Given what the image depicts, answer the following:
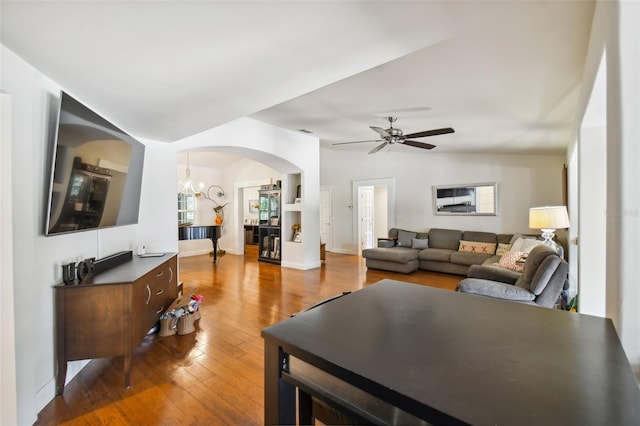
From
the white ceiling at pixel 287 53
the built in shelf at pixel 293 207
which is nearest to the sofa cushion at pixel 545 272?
the white ceiling at pixel 287 53

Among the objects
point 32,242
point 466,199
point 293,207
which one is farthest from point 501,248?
point 32,242

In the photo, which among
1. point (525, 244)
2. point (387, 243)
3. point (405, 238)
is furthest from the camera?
point (405, 238)

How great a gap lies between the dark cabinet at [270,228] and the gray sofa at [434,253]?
2116 mm

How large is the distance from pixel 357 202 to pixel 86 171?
6597 millimetres

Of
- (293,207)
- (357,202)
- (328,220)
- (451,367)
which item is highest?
(357,202)

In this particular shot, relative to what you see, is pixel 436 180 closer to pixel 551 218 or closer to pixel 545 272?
pixel 551 218

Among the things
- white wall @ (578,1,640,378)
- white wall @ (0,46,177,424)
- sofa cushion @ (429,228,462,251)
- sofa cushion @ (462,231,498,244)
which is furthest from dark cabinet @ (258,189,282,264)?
white wall @ (578,1,640,378)

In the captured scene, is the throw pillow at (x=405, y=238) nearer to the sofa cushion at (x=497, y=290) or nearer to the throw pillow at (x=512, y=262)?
the throw pillow at (x=512, y=262)

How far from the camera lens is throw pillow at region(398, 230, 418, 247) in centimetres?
670

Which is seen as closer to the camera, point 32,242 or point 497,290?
point 32,242

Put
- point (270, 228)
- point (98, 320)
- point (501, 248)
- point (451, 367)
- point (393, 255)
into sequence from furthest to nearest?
point (270, 228)
point (393, 255)
point (501, 248)
point (98, 320)
point (451, 367)

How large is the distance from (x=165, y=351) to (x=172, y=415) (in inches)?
38.9

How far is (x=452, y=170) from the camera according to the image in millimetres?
6641

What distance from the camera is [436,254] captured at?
5.84 m
